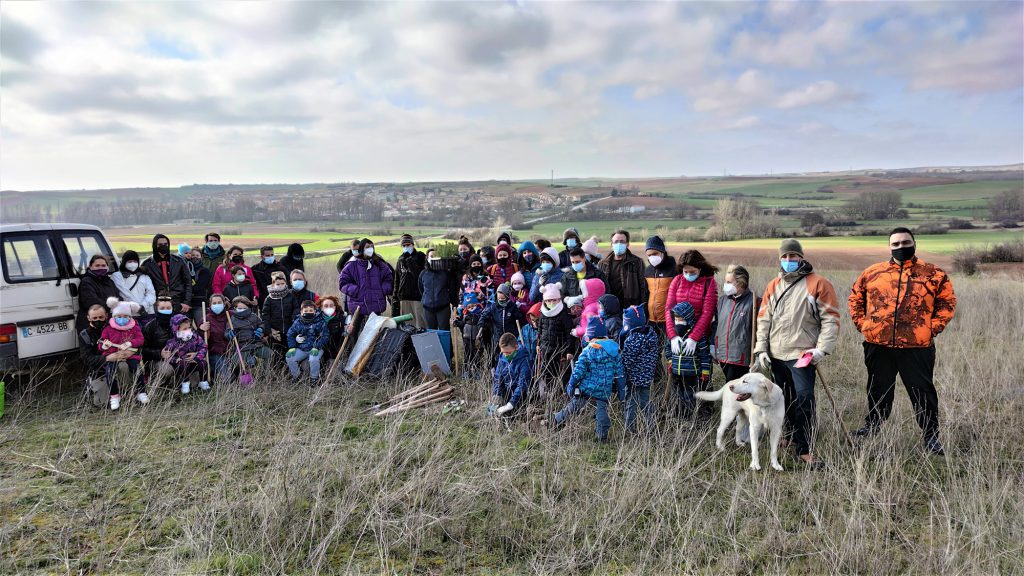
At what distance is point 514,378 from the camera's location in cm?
621

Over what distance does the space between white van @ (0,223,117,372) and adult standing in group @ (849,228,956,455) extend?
8931 mm

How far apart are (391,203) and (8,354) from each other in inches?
2447

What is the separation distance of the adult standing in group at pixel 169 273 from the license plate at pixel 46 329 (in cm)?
124

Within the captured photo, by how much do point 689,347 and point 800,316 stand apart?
44.8 inches

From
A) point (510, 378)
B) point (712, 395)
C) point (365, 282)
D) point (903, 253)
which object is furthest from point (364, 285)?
point (903, 253)

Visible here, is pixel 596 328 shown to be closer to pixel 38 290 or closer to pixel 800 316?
pixel 800 316

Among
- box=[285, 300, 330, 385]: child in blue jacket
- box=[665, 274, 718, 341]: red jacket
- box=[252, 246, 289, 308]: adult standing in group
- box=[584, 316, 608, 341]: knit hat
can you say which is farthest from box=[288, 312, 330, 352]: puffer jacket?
box=[665, 274, 718, 341]: red jacket

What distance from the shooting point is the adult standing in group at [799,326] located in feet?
16.3

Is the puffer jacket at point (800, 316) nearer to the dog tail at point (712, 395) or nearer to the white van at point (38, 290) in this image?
the dog tail at point (712, 395)

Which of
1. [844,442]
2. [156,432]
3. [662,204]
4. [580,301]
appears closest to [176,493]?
[156,432]

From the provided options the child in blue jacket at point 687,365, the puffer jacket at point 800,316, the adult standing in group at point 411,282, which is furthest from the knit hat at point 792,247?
the adult standing in group at point 411,282

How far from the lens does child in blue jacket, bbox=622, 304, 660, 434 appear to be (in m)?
5.56

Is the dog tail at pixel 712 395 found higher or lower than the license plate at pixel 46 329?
lower

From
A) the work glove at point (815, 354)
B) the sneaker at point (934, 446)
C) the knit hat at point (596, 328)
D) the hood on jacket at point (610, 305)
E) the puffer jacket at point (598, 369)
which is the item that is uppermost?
the hood on jacket at point (610, 305)
